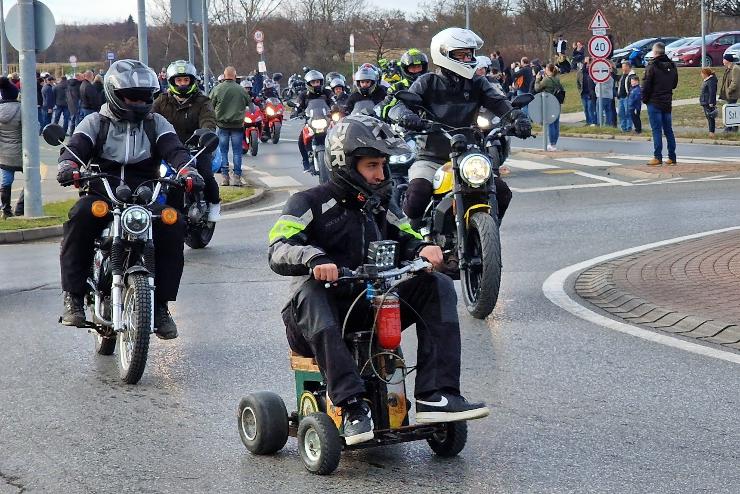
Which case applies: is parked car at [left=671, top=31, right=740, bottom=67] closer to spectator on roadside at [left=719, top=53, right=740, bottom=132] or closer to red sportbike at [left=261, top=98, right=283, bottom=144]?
red sportbike at [left=261, top=98, right=283, bottom=144]

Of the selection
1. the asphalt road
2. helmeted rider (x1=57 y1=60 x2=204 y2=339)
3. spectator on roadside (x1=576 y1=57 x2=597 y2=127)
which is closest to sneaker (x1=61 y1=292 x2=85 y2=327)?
helmeted rider (x1=57 y1=60 x2=204 y2=339)

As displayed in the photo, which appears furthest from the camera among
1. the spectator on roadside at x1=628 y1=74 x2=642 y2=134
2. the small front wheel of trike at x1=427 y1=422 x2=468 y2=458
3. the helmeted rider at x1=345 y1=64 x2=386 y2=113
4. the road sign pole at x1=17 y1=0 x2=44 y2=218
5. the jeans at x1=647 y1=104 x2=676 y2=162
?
the spectator on roadside at x1=628 y1=74 x2=642 y2=134

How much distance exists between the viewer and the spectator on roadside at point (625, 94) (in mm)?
31453

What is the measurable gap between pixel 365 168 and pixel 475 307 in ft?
12.9

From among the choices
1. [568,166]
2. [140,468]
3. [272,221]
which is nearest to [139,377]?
[140,468]

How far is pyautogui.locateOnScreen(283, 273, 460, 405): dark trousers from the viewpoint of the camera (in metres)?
5.76

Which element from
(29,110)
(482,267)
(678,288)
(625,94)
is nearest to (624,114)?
(625,94)

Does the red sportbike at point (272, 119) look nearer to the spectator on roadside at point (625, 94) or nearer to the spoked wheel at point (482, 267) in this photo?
the spectator on roadside at point (625, 94)

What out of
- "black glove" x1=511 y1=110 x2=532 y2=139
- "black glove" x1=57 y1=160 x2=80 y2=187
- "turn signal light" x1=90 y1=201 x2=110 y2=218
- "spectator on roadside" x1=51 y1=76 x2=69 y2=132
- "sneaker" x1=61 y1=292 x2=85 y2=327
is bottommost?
"sneaker" x1=61 y1=292 x2=85 y2=327

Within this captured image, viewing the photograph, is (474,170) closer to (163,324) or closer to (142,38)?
(163,324)

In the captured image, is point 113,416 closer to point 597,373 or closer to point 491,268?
point 597,373

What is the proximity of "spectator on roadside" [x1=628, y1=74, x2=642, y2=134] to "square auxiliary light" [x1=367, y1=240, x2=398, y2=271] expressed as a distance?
2607 centimetres

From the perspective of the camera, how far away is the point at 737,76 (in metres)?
27.2

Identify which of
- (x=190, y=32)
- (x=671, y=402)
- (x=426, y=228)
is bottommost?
(x=671, y=402)
